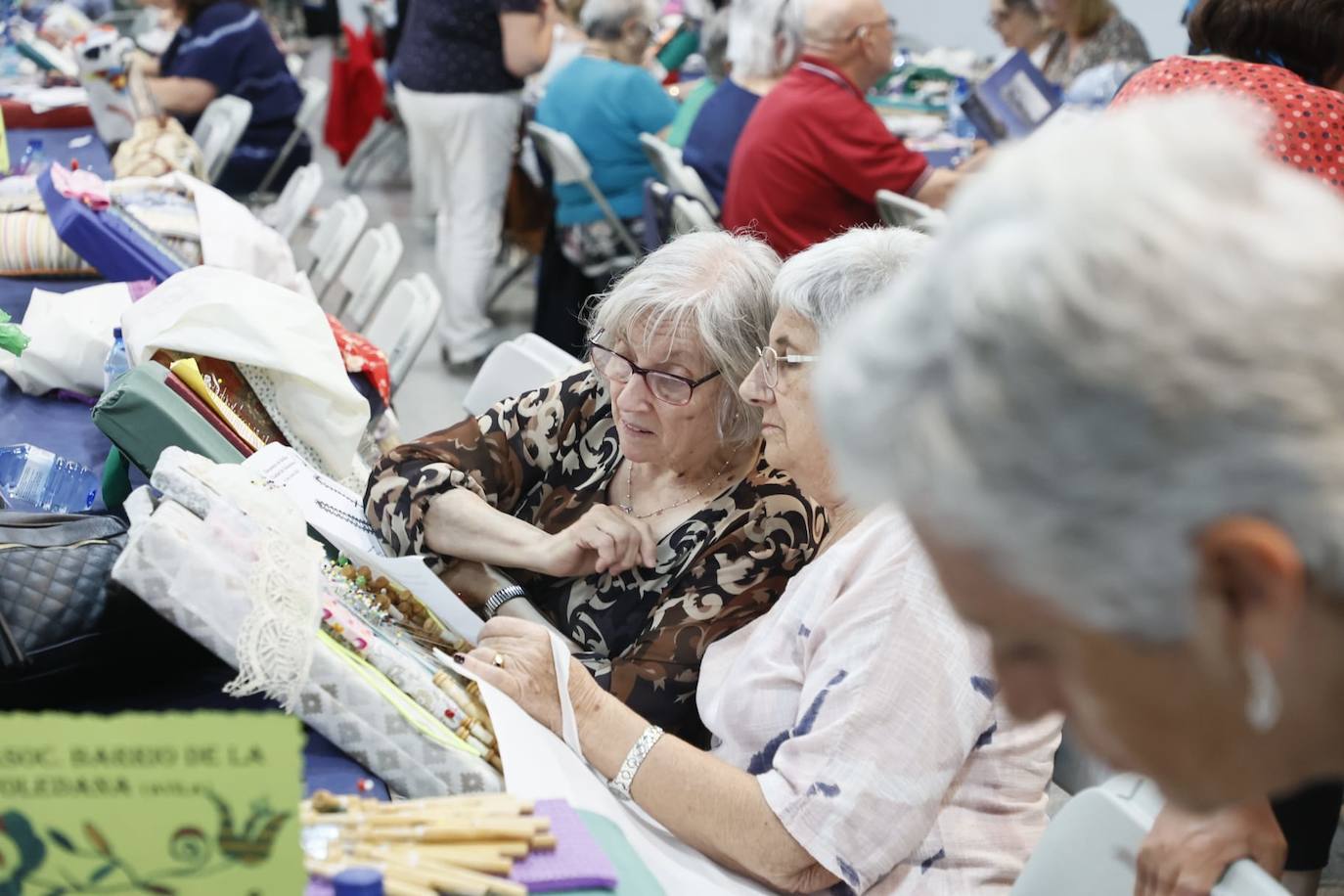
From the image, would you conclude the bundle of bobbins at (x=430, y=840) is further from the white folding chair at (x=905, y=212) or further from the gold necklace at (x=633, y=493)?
the white folding chair at (x=905, y=212)

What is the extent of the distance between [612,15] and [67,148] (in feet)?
6.08

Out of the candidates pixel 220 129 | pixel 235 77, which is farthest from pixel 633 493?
pixel 235 77

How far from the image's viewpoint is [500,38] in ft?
16.6

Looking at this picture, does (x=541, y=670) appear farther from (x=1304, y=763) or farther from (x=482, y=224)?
(x=482, y=224)

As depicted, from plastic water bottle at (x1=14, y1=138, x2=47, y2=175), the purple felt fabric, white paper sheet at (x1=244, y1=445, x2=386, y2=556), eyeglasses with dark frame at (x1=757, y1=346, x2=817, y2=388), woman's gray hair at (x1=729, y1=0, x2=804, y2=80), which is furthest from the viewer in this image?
woman's gray hair at (x1=729, y1=0, x2=804, y2=80)

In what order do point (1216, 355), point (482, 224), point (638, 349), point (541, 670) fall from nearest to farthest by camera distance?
point (1216, 355) → point (541, 670) → point (638, 349) → point (482, 224)

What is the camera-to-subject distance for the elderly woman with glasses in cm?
194

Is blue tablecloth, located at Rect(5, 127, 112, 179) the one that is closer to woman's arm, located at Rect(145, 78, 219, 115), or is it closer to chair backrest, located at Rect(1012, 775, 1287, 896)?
woman's arm, located at Rect(145, 78, 219, 115)

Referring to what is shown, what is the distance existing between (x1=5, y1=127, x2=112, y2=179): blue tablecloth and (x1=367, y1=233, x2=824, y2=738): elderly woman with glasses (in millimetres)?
2516

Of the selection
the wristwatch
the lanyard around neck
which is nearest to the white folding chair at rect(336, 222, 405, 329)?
the lanyard around neck

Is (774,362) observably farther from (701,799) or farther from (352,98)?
(352,98)

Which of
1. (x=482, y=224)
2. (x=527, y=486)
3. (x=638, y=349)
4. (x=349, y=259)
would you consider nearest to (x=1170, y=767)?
(x=638, y=349)

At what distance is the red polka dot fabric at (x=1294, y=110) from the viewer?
169cm

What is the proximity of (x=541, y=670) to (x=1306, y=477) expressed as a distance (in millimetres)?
1261
